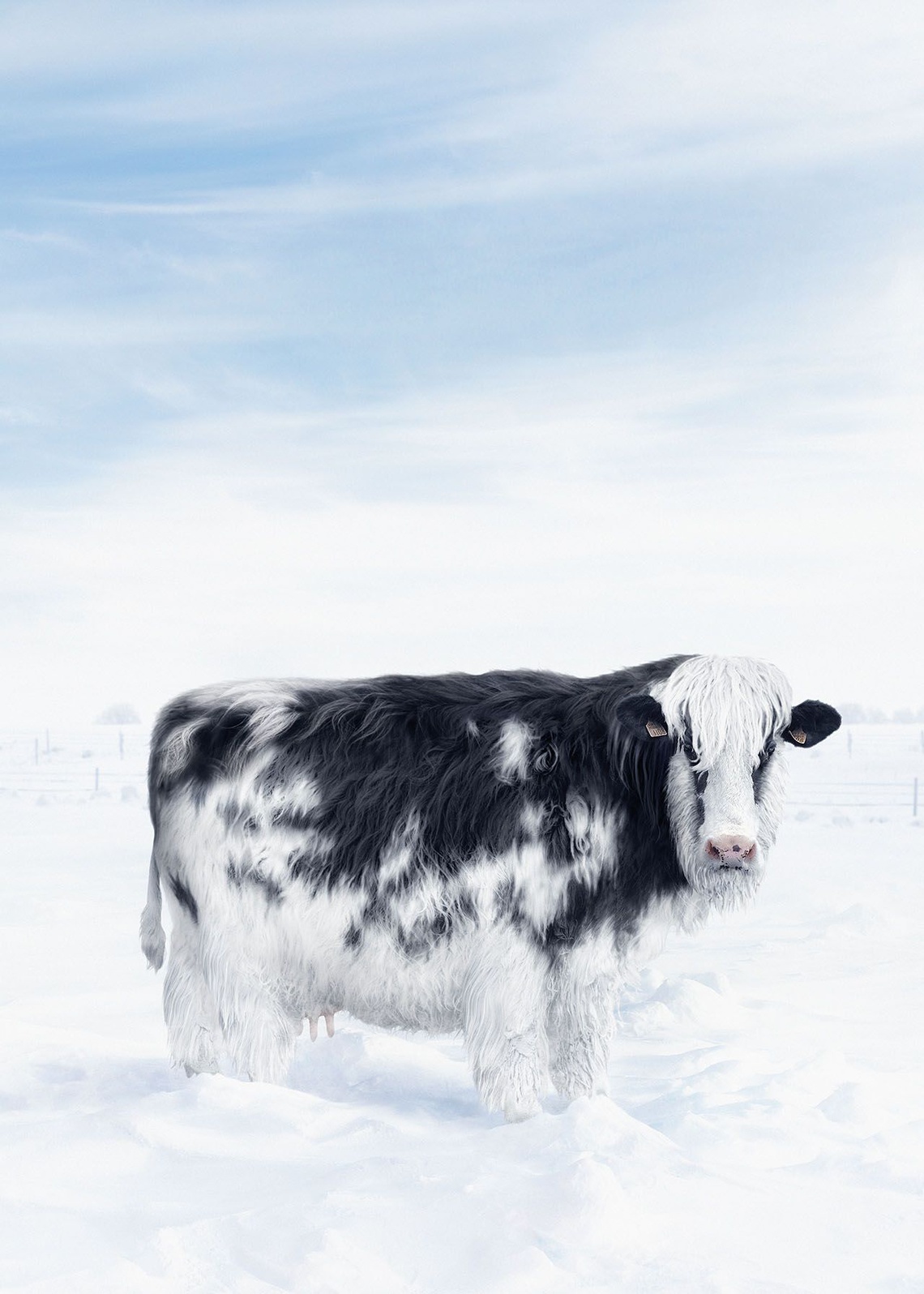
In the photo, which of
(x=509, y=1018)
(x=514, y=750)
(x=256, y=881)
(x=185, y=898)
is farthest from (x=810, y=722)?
(x=185, y=898)

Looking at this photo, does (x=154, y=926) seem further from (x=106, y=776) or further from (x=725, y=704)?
(x=106, y=776)

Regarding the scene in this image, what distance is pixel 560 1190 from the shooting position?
404 centimetres

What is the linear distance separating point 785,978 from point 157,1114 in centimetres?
608

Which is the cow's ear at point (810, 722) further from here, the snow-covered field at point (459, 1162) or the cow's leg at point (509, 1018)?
the snow-covered field at point (459, 1162)

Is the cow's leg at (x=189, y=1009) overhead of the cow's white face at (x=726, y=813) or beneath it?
beneath

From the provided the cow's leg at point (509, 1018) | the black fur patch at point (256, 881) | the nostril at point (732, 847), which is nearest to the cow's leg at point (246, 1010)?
the black fur patch at point (256, 881)

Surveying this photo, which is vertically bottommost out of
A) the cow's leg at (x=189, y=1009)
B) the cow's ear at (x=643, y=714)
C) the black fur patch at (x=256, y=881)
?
the cow's leg at (x=189, y=1009)

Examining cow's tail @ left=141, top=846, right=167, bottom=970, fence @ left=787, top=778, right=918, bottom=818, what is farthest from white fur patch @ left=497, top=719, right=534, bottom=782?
fence @ left=787, top=778, right=918, bottom=818

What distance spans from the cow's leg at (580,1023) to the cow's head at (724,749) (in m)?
0.63

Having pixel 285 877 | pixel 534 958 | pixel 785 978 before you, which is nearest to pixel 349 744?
pixel 285 877

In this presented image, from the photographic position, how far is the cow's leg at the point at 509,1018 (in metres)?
5.20

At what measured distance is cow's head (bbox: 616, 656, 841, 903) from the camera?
5.11 meters

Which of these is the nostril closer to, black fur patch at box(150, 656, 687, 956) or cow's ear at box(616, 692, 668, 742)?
black fur patch at box(150, 656, 687, 956)

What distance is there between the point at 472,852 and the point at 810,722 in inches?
65.9
